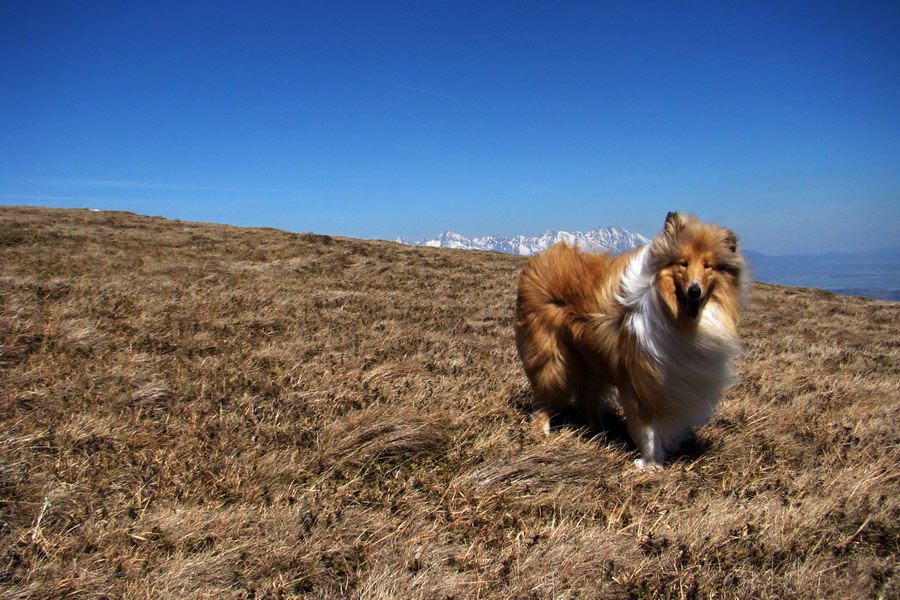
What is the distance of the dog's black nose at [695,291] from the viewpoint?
9.77ft

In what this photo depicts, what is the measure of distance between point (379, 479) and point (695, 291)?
2.23m

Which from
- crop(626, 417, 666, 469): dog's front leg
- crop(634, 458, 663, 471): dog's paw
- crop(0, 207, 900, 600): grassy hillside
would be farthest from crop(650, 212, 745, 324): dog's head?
crop(0, 207, 900, 600): grassy hillside

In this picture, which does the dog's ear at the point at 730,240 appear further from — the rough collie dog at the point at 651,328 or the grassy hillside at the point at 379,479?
the grassy hillside at the point at 379,479

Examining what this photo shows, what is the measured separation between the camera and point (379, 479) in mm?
2992

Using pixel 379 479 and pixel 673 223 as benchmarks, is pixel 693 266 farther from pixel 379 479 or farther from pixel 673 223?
pixel 379 479

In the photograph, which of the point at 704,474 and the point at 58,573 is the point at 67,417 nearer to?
the point at 58,573

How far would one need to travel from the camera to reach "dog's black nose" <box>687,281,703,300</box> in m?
2.98

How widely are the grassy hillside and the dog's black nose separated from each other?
1.23 metres

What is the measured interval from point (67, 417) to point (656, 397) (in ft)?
13.4

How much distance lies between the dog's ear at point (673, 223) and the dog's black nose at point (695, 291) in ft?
1.26

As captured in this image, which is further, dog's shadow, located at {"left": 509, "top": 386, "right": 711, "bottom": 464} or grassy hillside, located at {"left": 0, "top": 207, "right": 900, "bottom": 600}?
dog's shadow, located at {"left": 509, "top": 386, "right": 711, "bottom": 464}

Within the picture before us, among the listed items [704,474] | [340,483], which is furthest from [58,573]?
[704,474]

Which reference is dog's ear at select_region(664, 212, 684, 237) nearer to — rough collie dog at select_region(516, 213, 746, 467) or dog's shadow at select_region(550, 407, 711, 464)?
rough collie dog at select_region(516, 213, 746, 467)

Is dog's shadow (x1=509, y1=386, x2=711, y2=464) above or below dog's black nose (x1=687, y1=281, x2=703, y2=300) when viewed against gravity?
below
